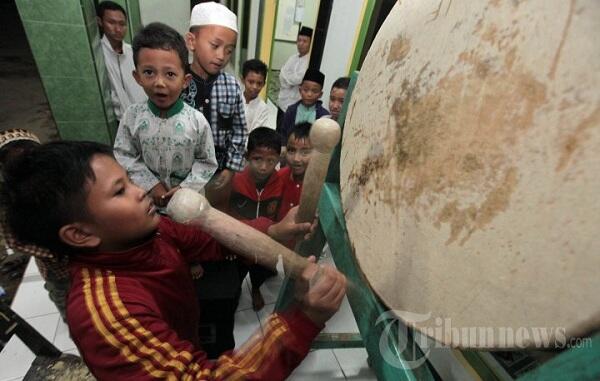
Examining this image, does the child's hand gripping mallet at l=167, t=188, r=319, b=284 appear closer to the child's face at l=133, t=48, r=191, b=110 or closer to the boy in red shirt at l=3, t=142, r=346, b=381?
the boy in red shirt at l=3, t=142, r=346, b=381

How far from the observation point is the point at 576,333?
13.8 inches

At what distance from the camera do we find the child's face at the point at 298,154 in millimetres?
1965

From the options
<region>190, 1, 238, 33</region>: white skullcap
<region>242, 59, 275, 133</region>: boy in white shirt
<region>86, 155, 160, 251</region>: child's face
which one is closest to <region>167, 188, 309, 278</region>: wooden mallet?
<region>86, 155, 160, 251</region>: child's face

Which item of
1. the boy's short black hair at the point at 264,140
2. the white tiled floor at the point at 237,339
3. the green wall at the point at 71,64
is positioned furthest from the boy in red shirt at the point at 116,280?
the green wall at the point at 71,64

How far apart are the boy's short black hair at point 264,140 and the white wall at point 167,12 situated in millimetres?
5819

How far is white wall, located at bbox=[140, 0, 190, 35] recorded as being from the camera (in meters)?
6.52

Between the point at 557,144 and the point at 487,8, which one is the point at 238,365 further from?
the point at 487,8

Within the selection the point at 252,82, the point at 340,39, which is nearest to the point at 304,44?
the point at 340,39

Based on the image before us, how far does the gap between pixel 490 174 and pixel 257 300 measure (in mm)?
1851

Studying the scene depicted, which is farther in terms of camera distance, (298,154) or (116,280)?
(298,154)

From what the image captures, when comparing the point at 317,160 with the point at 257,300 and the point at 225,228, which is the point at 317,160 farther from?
the point at 257,300

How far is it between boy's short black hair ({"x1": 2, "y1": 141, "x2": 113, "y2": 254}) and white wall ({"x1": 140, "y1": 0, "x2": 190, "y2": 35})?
6.75 m

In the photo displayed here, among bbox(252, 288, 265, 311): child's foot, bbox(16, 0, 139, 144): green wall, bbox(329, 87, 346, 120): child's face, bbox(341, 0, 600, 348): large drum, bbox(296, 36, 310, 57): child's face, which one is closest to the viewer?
bbox(341, 0, 600, 348): large drum

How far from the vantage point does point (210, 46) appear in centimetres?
164
